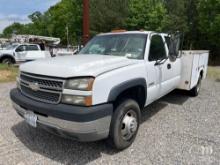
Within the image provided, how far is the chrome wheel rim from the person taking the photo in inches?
147

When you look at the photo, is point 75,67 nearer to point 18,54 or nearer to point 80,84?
point 80,84

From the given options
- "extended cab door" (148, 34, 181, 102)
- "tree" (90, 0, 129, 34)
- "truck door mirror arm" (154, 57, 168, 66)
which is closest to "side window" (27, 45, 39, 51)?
"tree" (90, 0, 129, 34)

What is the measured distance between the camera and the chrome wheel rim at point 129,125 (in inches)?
147

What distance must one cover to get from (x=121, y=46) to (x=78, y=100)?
1882mm

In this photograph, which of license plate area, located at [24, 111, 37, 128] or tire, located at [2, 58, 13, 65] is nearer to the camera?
license plate area, located at [24, 111, 37, 128]

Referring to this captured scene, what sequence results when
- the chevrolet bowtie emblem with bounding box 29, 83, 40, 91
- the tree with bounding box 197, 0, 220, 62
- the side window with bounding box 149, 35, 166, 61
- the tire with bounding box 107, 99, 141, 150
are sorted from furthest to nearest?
the tree with bounding box 197, 0, 220, 62, the side window with bounding box 149, 35, 166, 61, the tire with bounding box 107, 99, 141, 150, the chevrolet bowtie emblem with bounding box 29, 83, 40, 91

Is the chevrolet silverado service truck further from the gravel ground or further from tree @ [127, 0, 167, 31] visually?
tree @ [127, 0, 167, 31]

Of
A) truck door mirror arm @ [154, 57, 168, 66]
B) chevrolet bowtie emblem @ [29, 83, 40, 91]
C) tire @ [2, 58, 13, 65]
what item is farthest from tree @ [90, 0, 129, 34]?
chevrolet bowtie emblem @ [29, 83, 40, 91]

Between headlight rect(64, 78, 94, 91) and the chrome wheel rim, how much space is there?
978 millimetres

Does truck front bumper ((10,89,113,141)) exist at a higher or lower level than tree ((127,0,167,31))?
lower

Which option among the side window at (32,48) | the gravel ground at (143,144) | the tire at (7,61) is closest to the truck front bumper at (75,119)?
the gravel ground at (143,144)

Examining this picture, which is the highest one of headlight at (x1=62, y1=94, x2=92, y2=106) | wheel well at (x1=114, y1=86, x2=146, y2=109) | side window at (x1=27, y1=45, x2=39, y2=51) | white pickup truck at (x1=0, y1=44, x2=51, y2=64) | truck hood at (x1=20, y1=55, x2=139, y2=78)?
truck hood at (x1=20, y1=55, x2=139, y2=78)

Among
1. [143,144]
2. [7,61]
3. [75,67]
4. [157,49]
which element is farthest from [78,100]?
[7,61]

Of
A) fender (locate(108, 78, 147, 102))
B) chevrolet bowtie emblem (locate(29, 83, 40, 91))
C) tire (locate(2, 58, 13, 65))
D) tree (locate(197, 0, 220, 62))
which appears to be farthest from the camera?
tree (locate(197, 0, 220, 62))
